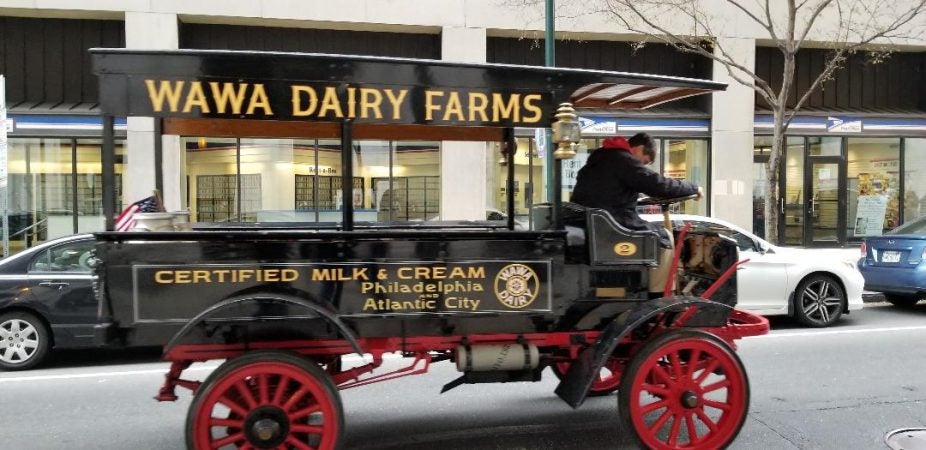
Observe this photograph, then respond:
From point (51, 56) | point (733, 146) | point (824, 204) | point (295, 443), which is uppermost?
point (51, 56)

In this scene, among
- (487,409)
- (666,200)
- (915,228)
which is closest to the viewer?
(666,200)

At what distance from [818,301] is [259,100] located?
311 inches

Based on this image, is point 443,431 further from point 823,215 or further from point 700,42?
point 823,215

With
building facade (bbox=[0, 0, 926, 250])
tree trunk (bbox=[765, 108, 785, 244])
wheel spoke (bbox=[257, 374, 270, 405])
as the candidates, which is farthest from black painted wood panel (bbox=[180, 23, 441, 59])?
wheel spoke (bbox=[257, 374, 270, 405])

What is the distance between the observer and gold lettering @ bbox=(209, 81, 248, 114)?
3616mm

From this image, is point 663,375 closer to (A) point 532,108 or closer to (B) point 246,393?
(A) point 532,108

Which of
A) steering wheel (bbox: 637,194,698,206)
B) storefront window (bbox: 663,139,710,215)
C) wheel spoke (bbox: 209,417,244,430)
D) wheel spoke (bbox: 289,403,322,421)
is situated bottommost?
wheel spoke (bbox: 209,417,244,430)

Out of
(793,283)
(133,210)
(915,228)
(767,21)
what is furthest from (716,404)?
(767,21)

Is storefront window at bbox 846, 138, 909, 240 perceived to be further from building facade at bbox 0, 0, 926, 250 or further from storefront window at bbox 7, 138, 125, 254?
storefront window at bbox 7, 138, 125, 254

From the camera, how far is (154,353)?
303 inches

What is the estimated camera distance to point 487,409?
17.3 feet

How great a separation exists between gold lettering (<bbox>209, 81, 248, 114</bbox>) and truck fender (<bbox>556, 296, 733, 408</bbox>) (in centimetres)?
243

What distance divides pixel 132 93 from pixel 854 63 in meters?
18.1

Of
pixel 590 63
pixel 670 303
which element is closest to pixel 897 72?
pixel 590 63
